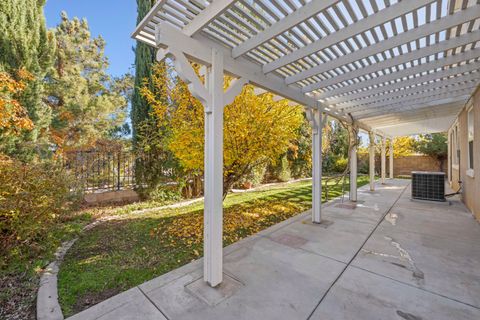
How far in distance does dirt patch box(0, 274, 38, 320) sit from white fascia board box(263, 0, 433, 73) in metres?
4.10

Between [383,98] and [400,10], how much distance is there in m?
3.36

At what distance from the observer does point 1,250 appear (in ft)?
9.66

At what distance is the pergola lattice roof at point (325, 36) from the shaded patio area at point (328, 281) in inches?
104

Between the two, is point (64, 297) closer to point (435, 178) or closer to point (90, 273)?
point (90, 273)

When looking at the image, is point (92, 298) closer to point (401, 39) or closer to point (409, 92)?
point (401, 39)

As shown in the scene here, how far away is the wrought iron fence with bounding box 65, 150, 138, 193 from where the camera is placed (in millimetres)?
6418

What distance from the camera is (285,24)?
2342 mm

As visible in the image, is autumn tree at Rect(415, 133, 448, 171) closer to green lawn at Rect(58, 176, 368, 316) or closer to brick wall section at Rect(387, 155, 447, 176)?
brick wall section at Rect(387, 155, 447, 176)

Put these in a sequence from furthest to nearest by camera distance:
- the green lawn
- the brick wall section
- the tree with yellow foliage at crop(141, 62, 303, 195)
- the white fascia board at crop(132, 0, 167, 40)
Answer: the brick wall section
the tree with yellow foliage at crop(141, 62, 303, 195)
the green lawn
the white fascia board at crop(132, 0, 167, 40)

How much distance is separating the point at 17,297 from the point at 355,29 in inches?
193

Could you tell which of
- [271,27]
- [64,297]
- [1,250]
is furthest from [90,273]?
[271,27]

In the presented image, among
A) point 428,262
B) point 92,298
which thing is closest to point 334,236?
point 428,262

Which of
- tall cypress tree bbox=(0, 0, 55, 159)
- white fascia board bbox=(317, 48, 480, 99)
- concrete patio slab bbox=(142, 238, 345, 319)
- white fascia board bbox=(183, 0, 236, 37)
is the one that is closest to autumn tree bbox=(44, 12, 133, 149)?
tall cypress tree bbox=(0, 0, 55, 159)

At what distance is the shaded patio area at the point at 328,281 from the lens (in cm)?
205
